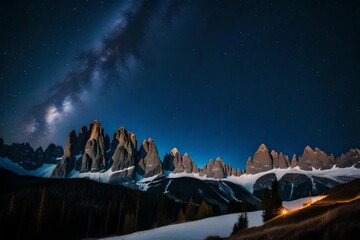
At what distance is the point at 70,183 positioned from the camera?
632 feet

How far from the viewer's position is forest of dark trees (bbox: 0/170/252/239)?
84.9 meters

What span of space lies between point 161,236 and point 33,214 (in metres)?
56.6

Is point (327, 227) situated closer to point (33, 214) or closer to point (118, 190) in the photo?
point (33, 214)

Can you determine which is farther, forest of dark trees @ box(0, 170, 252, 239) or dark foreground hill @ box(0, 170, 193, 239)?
forest of dark trees @ box(0, 170, 252, 239)

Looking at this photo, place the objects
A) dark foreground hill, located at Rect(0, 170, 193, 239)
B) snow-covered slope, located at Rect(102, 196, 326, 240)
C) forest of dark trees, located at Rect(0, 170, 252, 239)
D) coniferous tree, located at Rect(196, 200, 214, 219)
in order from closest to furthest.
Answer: snow-covered slope, located at Rect(102, 196, 326, 240) < dark foreground hill, located at Rect(0, 170, 193, 239) < forest of dark trees, located at Rect(0, 170, 252, 239) < coniferous tree, located at Rect(196, 200, 214, 219)

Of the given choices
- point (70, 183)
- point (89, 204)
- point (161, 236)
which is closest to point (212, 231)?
point (161, 236)

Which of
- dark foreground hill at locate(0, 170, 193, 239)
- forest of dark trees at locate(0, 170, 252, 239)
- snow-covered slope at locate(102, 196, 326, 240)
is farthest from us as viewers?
forest of dark trees at locate(0, 170, 252, 239)

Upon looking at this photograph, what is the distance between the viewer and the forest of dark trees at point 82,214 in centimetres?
8488

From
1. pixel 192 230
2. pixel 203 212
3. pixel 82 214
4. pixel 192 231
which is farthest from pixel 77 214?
pixel 192 231

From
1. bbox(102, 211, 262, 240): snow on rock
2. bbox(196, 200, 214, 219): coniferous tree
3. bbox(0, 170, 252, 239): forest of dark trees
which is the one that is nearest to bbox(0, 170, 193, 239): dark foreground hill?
bbox(0, 170, 252, 239): forest of dark trees

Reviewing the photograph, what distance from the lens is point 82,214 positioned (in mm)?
123312

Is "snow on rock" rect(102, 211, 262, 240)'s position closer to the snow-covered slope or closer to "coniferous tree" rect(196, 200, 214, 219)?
the snow-covered slope

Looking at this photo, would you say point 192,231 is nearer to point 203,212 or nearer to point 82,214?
point 203,212

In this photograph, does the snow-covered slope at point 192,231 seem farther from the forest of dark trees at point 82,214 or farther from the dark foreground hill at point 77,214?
the dark foreground hill at point 77,214
